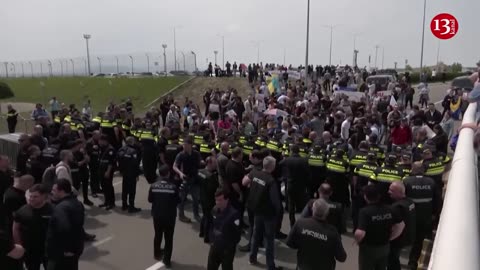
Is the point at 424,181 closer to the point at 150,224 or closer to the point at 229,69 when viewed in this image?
the point at 150,224

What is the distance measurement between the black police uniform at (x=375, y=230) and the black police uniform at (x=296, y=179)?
2939 millimetres

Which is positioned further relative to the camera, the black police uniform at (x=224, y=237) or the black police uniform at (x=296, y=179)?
the black police uniform at (x=296, y=179)

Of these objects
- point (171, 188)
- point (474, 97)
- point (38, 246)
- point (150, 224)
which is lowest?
point (150, 224)

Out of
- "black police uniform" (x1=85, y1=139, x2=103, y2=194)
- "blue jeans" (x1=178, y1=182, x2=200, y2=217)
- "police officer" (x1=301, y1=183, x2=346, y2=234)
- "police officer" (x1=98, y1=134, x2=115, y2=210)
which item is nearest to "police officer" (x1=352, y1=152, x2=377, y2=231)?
"police officer" (x1=301, y1=183, x2=346, y2=234)

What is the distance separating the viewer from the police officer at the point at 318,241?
5.30 meters

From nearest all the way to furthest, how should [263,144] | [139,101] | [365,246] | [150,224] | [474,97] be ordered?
[474,97] → [365,246] → [150,224] → [263,144] → [139,101]

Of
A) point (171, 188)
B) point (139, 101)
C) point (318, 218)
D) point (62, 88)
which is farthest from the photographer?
point (62, 88)

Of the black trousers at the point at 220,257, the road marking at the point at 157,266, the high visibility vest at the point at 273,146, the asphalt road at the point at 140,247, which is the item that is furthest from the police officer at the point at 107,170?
the black trousers at the point at 220,257

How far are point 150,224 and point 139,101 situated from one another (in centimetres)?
3260

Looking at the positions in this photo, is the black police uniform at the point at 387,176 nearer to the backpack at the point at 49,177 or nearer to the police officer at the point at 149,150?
the backpack at the point at 49,177

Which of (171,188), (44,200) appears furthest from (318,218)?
(44,200)

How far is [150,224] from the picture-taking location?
9.74m

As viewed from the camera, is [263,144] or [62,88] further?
[62,88]

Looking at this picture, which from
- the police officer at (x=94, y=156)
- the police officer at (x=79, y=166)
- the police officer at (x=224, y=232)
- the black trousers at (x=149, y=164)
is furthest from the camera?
the black trousers at (x=149, y=164)
